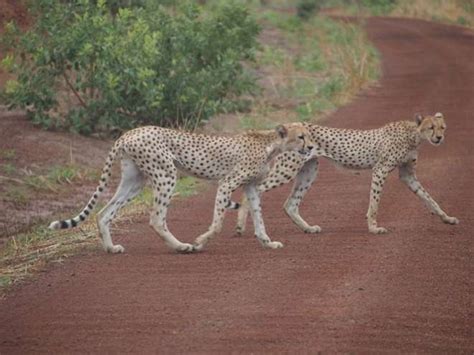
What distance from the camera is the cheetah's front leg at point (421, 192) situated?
10.2 meters

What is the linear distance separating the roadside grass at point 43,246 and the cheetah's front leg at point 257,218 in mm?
1345

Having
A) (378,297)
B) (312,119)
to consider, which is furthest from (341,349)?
(312,119)

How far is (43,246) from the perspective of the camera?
32.4ft

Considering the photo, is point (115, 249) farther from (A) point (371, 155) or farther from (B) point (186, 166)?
(A) point (371, 155)

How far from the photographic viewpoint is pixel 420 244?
9.27m

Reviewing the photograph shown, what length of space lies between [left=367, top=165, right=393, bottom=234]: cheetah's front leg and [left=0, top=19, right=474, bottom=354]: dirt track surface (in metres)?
0.12

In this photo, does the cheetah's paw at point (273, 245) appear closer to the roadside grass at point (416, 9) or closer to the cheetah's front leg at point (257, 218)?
the cheetah's front leg at point (257, 218)

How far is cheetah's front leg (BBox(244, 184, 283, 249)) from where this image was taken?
30.4ft

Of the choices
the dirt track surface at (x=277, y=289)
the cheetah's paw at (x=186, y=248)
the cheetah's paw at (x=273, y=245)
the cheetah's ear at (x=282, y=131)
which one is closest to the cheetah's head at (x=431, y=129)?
the dirt track surface at (x=277, y=289)

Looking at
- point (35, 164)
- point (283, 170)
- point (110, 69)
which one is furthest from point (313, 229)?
point (110, 69)

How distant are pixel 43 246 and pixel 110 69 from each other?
5.70m

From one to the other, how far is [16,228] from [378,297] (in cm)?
527

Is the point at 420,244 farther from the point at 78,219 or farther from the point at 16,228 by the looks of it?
the point at 16,228

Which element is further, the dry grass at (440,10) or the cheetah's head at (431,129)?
the dry grass at (440,10)
